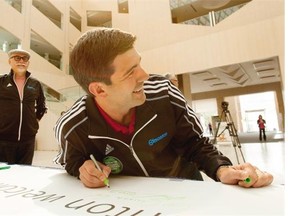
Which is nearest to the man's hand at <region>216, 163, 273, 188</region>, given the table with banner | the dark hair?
the table with banner

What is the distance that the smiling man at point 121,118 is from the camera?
2.68 ft

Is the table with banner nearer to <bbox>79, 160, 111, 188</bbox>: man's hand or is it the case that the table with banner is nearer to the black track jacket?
<bbox>79, 160, 111, 188</bbox>: man's hand

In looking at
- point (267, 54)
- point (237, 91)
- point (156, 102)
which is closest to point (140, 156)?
point (156, 102)

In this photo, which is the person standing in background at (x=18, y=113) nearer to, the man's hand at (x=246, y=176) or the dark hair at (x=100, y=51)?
the dark hair at (x=100, y=51)

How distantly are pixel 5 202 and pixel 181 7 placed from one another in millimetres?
9520

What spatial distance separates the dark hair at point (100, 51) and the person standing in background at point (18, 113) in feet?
4.08

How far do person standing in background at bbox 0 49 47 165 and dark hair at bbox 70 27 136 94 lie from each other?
4.08 feet

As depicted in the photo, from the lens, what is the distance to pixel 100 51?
2.66ft

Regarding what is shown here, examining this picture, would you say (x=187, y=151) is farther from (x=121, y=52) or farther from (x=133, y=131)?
(x=121, y=52)

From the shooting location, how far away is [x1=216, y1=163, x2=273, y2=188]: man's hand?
1.83 ft

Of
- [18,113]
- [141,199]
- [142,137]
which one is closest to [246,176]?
[141,199]

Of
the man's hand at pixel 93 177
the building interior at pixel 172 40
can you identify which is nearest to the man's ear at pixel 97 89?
the man's hand at pixel 93 177

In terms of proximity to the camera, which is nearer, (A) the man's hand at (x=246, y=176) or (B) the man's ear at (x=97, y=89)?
(A) the man's hand at (x=246, y=176)

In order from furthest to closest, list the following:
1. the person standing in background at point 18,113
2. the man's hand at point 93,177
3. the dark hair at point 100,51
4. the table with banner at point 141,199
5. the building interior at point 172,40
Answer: the building interior at point 172,40
the person standing in background at point 18,113
the dark hair at point 100,51
the man's hand at point 93,177
the table with banner at point 141,199
